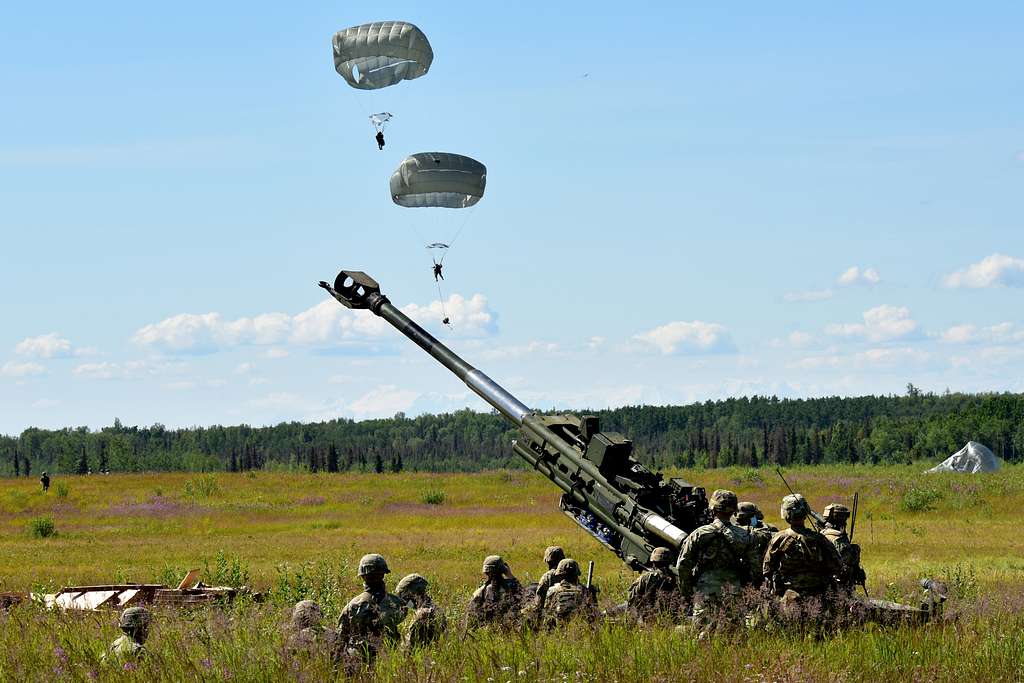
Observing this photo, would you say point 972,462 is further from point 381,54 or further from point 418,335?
point 418,335

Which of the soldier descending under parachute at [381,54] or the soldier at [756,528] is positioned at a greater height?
the soldier descending under parachute at [381,54]

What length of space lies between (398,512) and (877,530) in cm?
1592

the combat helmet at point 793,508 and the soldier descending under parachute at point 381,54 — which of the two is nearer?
the combat helmet at point 793,508

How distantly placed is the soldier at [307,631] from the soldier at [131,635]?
1122 millimetres

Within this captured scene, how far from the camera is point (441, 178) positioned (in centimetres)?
2239

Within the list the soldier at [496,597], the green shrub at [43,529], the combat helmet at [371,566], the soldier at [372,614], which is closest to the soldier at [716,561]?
the soldier at [496,597]

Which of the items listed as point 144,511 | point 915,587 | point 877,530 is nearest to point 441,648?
point 915,587

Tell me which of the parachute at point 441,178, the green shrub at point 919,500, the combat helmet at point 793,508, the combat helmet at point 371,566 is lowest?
the green shrub at point 919,500

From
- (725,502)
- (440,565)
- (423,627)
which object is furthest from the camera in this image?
(440,565)

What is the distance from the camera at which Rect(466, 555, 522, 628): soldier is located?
11779 mm

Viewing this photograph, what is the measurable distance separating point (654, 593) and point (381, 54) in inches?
552

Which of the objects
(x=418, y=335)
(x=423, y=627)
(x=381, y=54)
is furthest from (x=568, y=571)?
(x=381, y=54)

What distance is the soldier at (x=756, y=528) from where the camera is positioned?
11.5 metres

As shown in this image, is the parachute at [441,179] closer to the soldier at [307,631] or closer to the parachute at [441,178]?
the parachute at [441,178]
